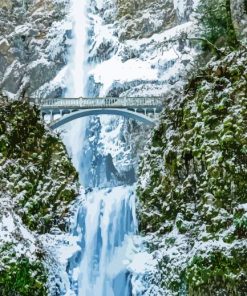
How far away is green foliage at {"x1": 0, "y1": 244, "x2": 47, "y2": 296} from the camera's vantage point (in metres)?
13.8

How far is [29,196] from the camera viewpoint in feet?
57.2

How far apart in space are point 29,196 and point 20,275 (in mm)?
3773

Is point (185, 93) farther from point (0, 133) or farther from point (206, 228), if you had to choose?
point (0, 133)

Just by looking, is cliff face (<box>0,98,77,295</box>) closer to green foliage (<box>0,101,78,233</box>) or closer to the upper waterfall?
green foliage (<box>0,101,78,233</box>)

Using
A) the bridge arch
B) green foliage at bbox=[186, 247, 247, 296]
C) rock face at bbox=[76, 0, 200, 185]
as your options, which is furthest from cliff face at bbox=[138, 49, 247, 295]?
rock face at bbox=[76, 0, 200, 185]

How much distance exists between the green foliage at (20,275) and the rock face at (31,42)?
5162 cm

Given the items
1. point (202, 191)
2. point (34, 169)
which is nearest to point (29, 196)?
point (34, 169)

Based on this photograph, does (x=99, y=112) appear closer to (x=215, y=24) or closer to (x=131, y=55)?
(x=215, y=24)

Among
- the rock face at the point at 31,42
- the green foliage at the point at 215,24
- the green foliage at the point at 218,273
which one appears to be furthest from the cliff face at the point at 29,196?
the rock face at the point at 31,42

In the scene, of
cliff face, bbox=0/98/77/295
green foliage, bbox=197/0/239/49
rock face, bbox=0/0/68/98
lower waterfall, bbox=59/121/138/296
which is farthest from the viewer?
rock face, bbox=0/0/68/98

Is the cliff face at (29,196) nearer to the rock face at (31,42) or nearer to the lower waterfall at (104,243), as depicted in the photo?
the lower waterfall at (104,243)

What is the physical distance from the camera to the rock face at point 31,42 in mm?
68875

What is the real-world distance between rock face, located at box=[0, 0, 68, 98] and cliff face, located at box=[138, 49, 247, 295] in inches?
1950

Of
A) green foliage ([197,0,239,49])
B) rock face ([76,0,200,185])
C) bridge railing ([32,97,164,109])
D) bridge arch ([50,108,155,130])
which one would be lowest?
bridge arch ([50,108,155,130])
